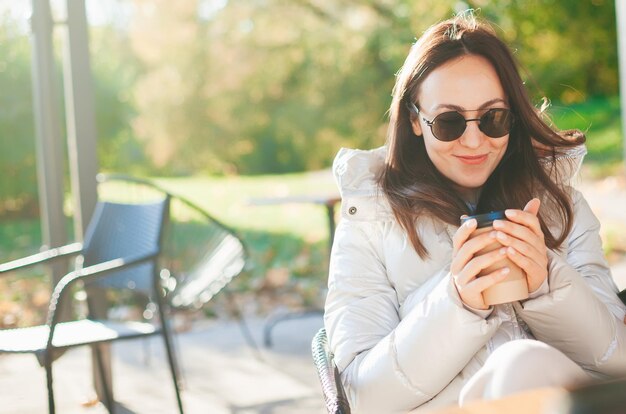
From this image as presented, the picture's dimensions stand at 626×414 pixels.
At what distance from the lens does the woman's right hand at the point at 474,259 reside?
1.46m

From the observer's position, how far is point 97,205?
352 centimetres

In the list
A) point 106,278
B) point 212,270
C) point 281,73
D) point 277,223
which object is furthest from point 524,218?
point 281,73

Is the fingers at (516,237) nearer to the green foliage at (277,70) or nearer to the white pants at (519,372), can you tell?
the white pants at (519,372)

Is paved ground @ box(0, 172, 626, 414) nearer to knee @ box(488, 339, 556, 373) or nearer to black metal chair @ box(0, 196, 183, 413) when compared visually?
Answer: black metal chair @ box(0, 196, 183, 413)

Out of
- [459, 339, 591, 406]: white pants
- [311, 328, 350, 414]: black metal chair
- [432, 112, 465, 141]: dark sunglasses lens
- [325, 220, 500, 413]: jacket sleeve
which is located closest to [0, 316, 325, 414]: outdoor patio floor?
[311, 328, 350, 414]: black metal chair

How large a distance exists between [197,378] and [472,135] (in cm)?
245

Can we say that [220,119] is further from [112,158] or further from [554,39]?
[554,39]

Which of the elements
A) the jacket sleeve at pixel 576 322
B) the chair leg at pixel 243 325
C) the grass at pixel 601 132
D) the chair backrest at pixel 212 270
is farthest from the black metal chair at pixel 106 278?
the grass at pixel 601 132

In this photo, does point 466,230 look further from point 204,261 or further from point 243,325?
point 243,325

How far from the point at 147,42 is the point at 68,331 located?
10.3 metres

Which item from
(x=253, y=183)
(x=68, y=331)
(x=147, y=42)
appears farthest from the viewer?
(x=147, y=42)

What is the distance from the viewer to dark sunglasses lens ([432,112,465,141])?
1823 millimetres

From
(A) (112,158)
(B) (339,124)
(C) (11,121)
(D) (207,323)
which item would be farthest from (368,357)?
(B) (339,124)

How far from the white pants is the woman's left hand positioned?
0.14 m
